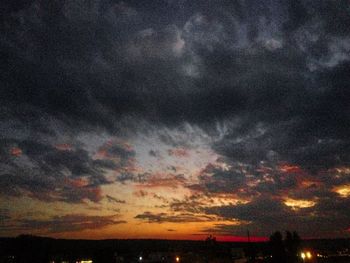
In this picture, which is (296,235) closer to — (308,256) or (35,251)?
(308,256)

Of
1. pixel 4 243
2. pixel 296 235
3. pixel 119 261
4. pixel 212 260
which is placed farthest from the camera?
pixel 296 235

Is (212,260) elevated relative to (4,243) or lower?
lower

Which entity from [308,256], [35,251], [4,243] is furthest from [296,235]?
[4,243]

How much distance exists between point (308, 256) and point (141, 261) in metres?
50.0

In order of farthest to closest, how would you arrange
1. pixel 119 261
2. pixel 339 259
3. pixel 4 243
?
pixel 4 243 → pixel 119 261 → pixel 339 259

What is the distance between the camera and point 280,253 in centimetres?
7306

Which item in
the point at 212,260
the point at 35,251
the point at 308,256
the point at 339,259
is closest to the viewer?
the point at 308,256

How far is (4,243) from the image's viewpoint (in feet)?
320

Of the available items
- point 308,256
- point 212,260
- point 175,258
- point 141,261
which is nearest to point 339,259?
point 308,256

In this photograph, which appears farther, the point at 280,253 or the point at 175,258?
the point at 175,258

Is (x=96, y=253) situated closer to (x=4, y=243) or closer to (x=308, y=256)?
(x=4, y=243)

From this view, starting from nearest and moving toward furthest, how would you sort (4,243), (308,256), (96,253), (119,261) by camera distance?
(308,256) → (96,253) → (119,261) → (4,243)

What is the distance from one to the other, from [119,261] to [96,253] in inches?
609

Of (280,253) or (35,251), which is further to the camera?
(35,251)
